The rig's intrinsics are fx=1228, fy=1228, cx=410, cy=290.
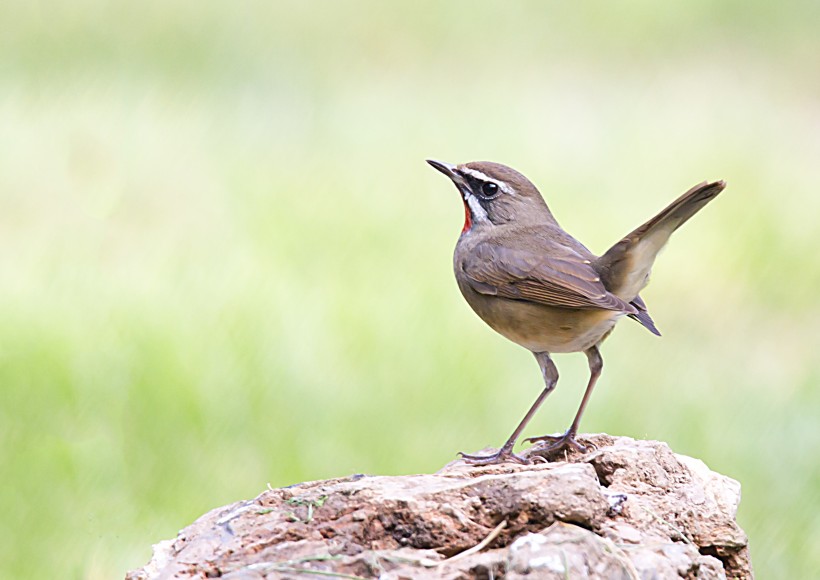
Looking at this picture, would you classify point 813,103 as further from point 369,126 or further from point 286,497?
point 286,497

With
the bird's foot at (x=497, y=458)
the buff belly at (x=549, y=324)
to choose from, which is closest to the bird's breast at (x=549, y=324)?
the buff belly at (x=549, y=324)

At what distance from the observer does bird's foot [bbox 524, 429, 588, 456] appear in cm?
465

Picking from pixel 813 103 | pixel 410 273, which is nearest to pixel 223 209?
pixel 410 273

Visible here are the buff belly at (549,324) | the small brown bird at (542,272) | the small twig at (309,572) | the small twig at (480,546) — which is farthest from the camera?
the buff belly at (549,324)

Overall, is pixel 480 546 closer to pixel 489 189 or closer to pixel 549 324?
pixel 549 324

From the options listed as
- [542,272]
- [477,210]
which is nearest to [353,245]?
[477,210]

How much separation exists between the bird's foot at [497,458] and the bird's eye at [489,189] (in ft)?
4.72

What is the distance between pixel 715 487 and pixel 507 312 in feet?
4.42

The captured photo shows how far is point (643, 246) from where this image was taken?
5000 millimetres

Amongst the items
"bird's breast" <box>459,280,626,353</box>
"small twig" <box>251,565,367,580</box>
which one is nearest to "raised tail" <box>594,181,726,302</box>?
"bird's breast" <box>459,280,626,353</box>

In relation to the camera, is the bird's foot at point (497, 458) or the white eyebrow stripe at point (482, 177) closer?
the bird's foot at point (497, 458)

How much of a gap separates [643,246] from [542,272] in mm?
520

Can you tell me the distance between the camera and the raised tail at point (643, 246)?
4.71 meters

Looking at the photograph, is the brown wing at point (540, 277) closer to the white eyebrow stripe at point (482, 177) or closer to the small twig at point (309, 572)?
the white eyebrow stripe at point (482, 177)
